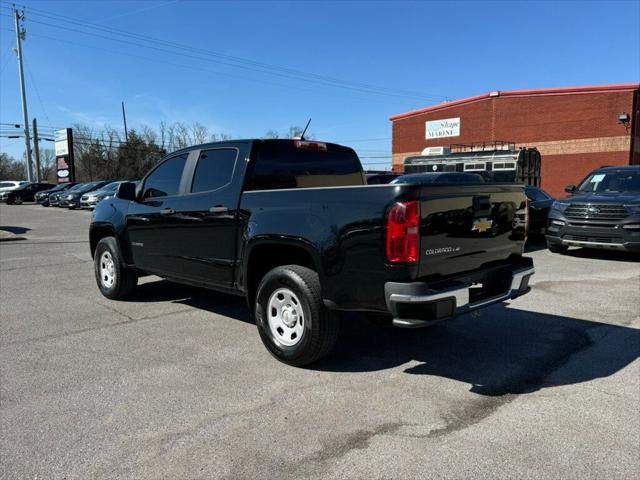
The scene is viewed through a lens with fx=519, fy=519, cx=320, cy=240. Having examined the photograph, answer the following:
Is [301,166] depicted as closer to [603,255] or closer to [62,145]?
[603,255]

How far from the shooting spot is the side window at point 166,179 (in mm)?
5738

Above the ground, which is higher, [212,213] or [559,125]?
[559,125]

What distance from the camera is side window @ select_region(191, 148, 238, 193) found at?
509cm

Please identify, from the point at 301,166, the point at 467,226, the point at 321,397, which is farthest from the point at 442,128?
the point at 321,397

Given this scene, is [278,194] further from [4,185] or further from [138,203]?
[4,185]

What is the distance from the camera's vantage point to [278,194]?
441 centimetres

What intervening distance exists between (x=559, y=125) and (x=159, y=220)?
30925 mm

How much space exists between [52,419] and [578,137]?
32847mm

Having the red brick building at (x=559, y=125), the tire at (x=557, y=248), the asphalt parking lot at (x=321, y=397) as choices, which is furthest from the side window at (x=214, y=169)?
the red brick building at (x=559, y=125)

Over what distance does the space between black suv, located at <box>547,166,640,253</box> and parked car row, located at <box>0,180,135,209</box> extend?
20125mm

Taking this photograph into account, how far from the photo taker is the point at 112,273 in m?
6.88

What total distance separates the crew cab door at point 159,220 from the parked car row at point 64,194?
778 inches

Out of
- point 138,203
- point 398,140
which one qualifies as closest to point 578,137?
point 398,140

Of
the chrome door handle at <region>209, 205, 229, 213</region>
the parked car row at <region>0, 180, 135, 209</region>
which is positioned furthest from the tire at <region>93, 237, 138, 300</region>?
the parked car row at <region>0, 180, 135, 209</region>
